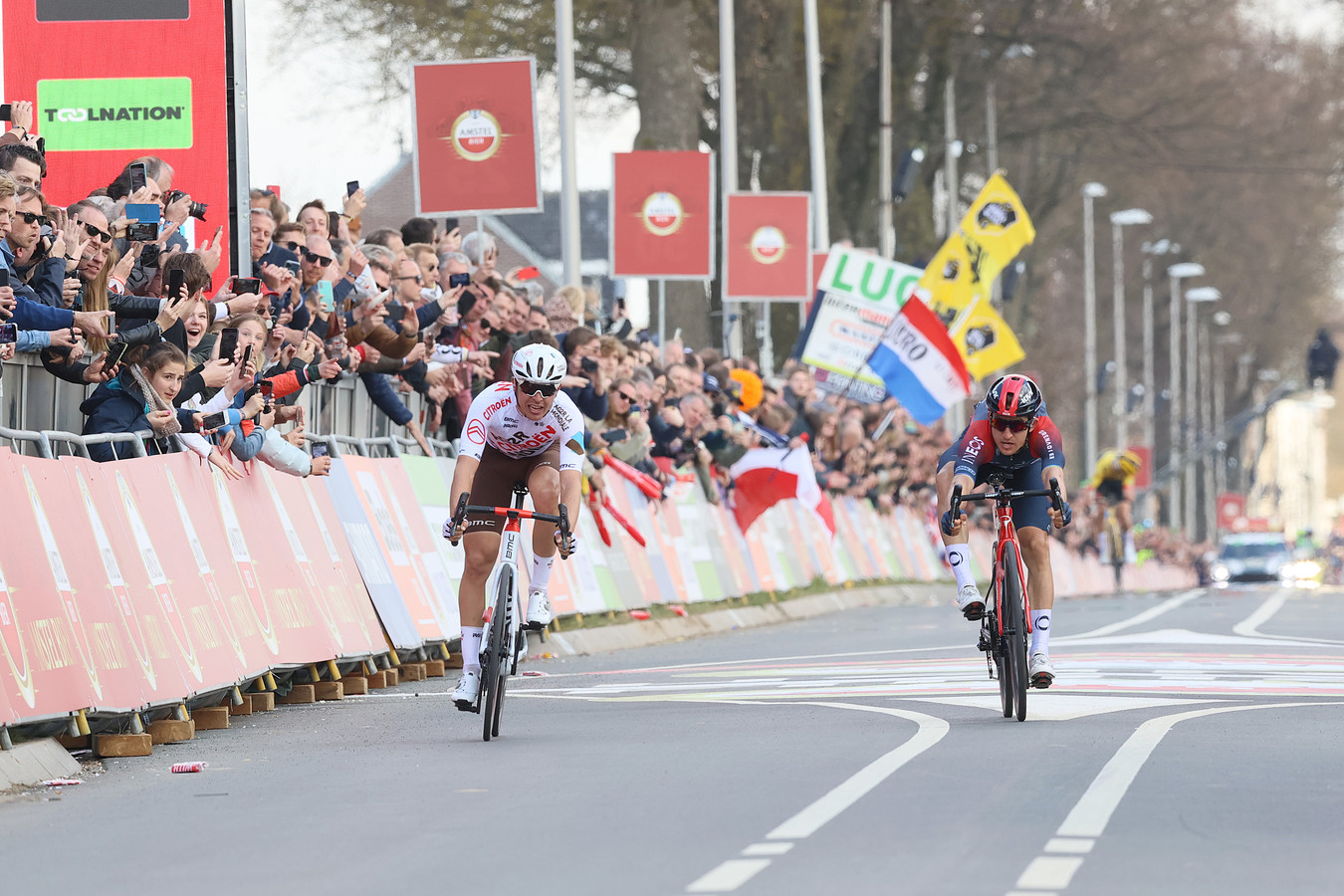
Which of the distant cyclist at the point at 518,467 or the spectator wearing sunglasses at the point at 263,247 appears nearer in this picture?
the distant cyclist at the point at 518,467

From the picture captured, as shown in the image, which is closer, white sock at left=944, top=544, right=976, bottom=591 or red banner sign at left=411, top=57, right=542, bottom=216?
white sock at left=944, top=544, right=976, bottom=591

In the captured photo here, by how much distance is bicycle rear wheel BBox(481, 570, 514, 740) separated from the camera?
11805 mm

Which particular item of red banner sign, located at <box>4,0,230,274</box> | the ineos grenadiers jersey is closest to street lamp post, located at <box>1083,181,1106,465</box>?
red banner sign, located at <box>4,0,230,274</box>

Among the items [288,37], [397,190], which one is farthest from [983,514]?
[397,190]

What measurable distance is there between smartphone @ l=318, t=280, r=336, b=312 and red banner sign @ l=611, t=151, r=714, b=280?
10.3 meters

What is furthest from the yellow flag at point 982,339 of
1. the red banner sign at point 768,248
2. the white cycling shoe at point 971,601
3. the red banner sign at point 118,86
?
the white cycling shoe at point 971,601

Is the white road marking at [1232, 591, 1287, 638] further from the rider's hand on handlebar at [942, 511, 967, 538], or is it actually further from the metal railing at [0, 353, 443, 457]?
the metal railing at [0, 353, 443, 457]

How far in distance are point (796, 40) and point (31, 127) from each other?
2665cm

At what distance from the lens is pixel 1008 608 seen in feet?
41.0

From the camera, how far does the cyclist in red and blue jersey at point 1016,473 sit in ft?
42.8

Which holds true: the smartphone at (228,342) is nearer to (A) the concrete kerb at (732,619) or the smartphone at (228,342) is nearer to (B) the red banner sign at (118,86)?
(B) the red banner sign at (118,86)

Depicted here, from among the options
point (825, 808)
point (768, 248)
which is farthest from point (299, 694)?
point (768, 248)

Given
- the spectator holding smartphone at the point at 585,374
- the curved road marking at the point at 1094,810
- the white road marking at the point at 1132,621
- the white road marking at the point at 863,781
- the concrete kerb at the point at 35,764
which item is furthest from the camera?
the white road marking at the point at 1132,621

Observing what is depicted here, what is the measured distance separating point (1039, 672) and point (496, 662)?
276 centimetres
